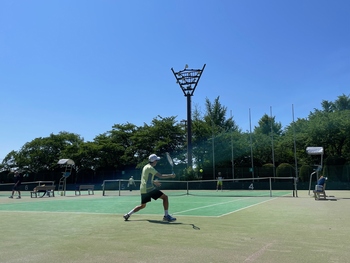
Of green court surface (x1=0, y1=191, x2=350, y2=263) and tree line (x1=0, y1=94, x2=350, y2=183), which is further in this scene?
tree line (x1=0, y1=94, x2=350, y2=183)

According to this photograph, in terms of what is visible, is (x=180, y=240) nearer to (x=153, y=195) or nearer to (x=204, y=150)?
(x=153, y=195)

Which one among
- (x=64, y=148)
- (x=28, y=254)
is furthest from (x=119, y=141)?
(x=28, y=254)

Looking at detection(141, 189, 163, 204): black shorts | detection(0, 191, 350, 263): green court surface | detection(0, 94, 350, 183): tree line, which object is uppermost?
detection(0, 94, 350, 183): tree line

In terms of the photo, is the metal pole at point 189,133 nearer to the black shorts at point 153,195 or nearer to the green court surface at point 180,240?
the green court surface at point 180,240

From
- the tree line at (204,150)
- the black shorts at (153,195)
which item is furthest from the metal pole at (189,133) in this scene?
the black shorts at (153,195)

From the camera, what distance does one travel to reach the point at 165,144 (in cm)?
4700

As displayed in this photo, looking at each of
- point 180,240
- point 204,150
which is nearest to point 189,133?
point 204,150

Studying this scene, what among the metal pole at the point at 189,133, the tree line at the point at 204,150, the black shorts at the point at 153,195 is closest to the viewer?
the black shorts at the point at 153,195

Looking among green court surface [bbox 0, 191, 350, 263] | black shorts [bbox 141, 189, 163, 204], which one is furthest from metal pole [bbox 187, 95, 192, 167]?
black shorts [bbox 141, 189, 163, 204]

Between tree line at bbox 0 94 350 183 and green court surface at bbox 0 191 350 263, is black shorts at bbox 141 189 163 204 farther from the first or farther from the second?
tree line at bbox 0 94 350 183

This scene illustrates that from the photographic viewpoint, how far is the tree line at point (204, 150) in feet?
133

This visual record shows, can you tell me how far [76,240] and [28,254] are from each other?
111 centimetres

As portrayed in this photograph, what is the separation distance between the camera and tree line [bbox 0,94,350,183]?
40.4 m

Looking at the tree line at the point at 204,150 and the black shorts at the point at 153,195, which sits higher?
the tree line at the point at 204,150
